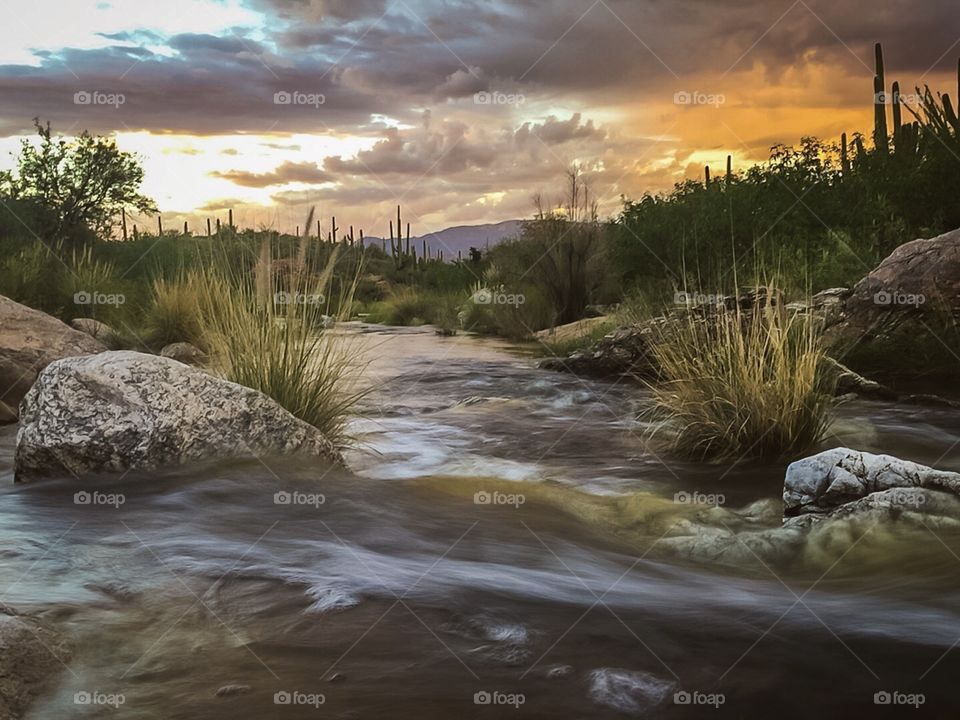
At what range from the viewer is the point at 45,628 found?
336 cm

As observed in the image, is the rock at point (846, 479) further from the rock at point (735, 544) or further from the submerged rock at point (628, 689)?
the submerged rock at point (628, 689)

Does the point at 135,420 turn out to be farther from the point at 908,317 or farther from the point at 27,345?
the point at 908,317

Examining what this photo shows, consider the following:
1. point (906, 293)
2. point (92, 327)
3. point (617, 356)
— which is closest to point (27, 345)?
point (92, 327)

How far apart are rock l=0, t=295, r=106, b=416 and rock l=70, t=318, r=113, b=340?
6.77ft

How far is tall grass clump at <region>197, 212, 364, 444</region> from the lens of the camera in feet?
21.8

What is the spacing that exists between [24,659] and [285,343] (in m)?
3.86

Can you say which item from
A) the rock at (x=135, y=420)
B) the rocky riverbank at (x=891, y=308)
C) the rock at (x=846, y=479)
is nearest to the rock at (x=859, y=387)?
the rocky riverbank at (x=891, y=308)

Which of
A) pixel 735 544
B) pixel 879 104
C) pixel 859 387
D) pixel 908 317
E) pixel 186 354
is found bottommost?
pixel 735 544

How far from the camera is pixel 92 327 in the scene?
41.3ft

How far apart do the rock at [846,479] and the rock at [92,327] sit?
9.77 m

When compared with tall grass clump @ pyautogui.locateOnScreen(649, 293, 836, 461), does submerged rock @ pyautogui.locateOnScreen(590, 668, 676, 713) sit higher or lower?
lower

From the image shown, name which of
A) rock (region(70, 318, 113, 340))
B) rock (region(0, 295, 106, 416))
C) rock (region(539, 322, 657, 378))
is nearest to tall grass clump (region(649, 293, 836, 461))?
rock (region(539, 322, 657, 378))

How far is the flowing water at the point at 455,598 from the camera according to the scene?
122 inches

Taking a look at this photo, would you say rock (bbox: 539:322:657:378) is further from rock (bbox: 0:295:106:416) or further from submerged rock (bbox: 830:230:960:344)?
rock (bbox: 0:295:106:416)
